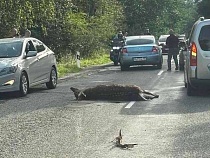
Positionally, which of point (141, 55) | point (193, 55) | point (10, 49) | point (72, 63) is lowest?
point (72, 63)

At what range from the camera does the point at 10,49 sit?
A: 16.7m

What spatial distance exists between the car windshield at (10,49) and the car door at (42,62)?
29.0 inches

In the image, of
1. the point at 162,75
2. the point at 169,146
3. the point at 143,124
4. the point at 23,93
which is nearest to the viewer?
the point at 169,146

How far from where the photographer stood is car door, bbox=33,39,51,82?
56.7 ft

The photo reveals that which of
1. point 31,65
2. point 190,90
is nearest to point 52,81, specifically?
point 31,65

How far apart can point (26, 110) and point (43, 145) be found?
4.07 metres

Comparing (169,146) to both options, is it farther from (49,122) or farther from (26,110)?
(26,110)

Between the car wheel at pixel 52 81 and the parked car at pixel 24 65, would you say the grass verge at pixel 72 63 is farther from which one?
the parked car at pixel 24 65

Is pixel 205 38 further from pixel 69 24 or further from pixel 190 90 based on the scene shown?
pixel 69 24

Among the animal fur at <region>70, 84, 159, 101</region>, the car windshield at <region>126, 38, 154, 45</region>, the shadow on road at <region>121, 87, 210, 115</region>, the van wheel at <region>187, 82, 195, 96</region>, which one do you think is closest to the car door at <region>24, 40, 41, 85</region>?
the animal fur at <region>70, 84, 159, 101</region>

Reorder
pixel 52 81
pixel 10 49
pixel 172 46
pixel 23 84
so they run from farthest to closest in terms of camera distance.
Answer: pixel 172 46
pixel 52 81
pixel 10 49
pixel 23 84

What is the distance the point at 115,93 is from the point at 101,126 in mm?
3723

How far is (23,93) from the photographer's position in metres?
15.9

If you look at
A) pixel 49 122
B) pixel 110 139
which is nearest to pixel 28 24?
pixel 49 122
